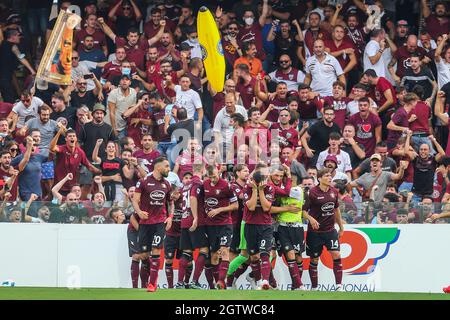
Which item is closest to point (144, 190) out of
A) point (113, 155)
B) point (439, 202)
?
point (113, 155)

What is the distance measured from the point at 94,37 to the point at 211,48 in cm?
293

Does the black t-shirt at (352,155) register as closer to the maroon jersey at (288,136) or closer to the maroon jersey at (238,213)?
the maroon jersey at (288,136)

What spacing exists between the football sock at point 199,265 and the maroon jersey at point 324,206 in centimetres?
184

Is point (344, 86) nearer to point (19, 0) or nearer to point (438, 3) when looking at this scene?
point (438, 3)

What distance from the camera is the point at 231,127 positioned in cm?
2289

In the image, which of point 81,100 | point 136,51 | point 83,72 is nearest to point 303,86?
point 136,51

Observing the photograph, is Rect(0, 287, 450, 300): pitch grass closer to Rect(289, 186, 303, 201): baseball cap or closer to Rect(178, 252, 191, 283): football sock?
Rect(178, 252, 191, 283): football sock

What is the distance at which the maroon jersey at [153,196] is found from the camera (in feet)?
61.6

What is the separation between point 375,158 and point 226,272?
3894 mm

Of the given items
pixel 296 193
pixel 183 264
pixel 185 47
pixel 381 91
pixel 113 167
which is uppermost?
pixel 185 47

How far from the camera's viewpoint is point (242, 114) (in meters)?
23.0

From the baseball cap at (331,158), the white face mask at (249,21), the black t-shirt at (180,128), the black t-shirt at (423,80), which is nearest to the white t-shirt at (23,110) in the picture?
the black t-shirt at (180,128)

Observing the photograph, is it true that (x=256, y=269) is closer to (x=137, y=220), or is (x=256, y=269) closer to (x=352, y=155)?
(x=137, y=220)

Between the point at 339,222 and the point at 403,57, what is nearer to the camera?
the point at 339,222
